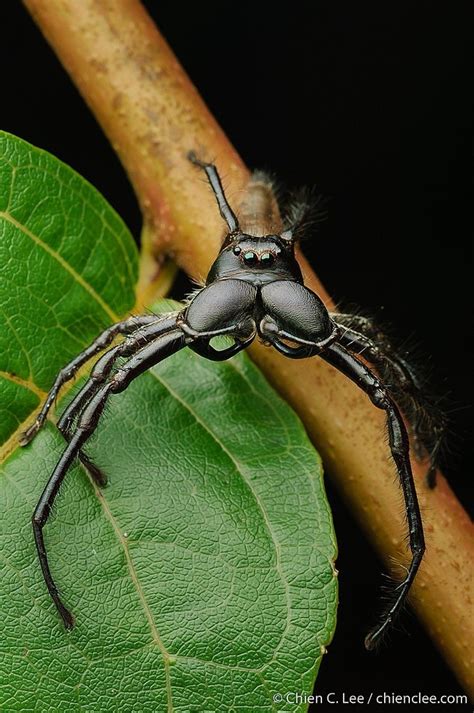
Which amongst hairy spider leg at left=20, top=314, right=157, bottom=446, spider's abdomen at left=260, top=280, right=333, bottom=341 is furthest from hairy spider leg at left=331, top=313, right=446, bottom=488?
hairy spider leg at left=20, top=314, right=157, bottom=446

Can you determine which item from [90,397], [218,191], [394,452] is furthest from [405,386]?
[90,397]

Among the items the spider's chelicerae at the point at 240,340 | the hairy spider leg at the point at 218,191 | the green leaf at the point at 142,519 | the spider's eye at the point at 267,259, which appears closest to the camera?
the green leaf at the point at 142,519

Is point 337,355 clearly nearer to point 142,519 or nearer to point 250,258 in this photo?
point 250,258

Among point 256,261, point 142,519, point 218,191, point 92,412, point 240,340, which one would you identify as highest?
point 218,191

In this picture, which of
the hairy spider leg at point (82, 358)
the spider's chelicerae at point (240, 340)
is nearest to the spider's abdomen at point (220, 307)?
the spider's chelicerae at point (240, 340)

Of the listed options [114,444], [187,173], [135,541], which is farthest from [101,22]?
[135,541]

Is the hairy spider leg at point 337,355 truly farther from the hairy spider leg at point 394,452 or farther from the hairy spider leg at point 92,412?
the hairy spider leg at point 92,412

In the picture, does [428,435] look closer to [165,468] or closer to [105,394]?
[165,468]
